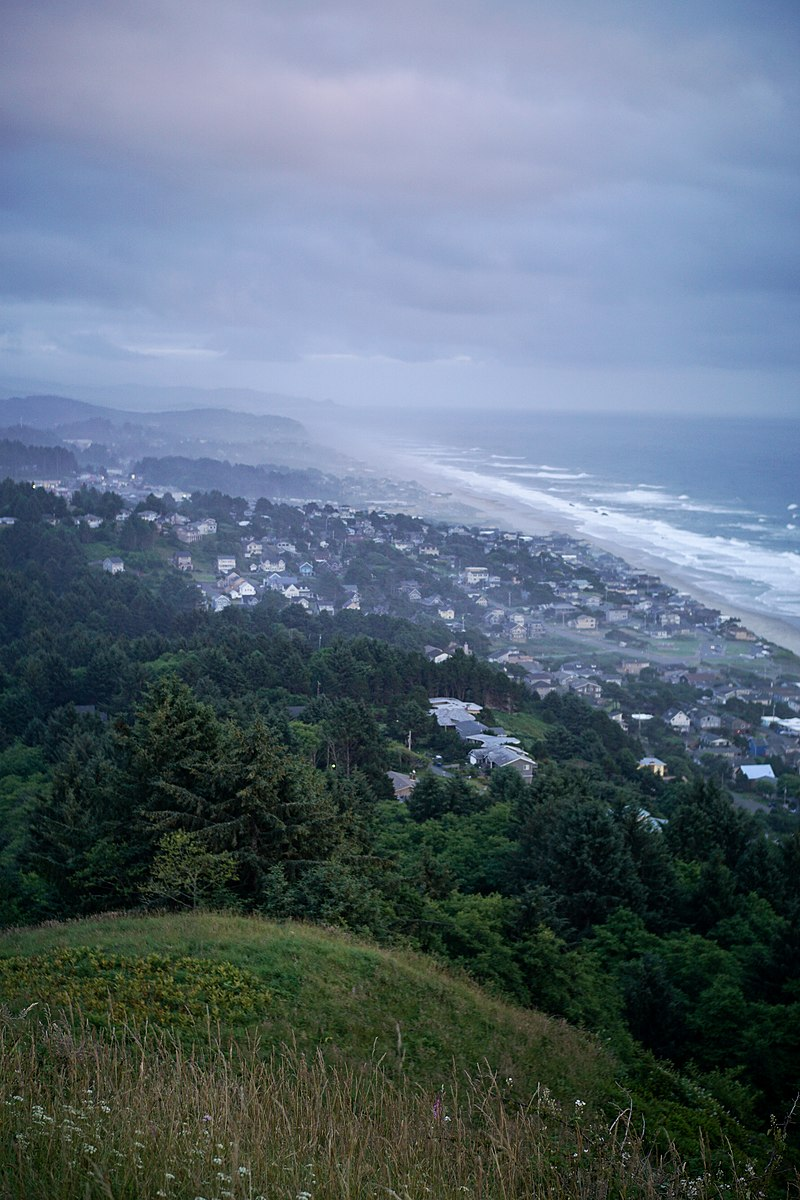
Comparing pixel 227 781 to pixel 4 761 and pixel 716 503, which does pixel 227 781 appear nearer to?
pixel 4 761

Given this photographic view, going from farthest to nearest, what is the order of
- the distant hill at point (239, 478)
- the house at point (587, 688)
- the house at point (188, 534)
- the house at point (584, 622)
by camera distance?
the distant hill at point (239, 478) → the house at point (188, 534) → the house at point (584, 622) → the house at point (587, 688)

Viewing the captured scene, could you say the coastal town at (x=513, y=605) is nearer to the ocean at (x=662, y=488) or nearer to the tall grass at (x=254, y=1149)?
the ocean at (x=662, y=488)

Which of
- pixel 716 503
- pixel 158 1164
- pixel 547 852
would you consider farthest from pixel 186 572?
pixel 158 1164

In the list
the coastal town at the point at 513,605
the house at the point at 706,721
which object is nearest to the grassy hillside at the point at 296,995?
the coastal town at the point at 513,605

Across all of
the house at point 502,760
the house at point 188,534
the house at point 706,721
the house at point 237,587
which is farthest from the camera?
the house at point 188,534

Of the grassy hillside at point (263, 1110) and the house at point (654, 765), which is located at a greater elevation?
the grassy hillside at point (263, 1110)

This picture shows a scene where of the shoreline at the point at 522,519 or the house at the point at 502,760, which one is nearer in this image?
the house at the point at 502,760
